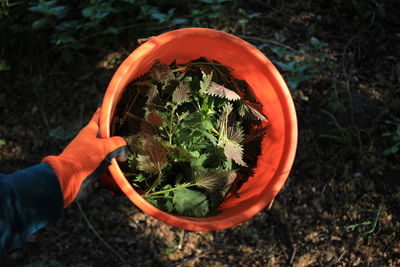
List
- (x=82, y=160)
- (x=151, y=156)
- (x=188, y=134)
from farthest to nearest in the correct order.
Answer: (x=188, y=134) → (x=151, y=156) → (x=82, y=160)

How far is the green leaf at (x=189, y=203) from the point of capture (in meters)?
1.25

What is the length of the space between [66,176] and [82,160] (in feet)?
0.24

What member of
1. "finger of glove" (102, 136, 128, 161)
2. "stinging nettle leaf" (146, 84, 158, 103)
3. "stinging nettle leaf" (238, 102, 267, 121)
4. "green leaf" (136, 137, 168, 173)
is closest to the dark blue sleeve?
"finger of glove" (102, 136, 128, 161)

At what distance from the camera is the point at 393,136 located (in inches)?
Answer: 65.7

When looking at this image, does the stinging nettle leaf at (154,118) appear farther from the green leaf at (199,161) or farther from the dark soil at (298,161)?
the dark soil at (298,161)

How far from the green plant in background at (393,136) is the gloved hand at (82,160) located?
1.11 m

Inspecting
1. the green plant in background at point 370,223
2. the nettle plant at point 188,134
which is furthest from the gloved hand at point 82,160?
the green plant in background at point 370,223

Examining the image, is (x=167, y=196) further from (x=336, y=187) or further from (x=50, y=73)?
(x=50, y=73)

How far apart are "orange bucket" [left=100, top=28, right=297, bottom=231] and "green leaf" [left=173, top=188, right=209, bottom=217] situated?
0.05m

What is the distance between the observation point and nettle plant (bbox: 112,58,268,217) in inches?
49.4

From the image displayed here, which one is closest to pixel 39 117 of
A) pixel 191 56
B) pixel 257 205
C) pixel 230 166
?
pixel 191 56

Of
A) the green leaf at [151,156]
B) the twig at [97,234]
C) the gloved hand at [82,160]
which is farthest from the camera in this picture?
the twig at [97,234]

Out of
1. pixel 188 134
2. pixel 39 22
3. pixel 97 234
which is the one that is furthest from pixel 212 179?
pixel 39 22

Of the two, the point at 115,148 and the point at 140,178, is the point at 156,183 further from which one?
the point at 115,148
